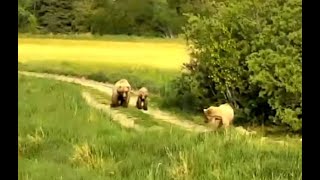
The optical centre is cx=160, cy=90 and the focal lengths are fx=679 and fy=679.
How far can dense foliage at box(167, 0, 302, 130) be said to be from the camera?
50.7 feet

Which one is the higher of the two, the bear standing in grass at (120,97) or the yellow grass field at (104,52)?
the yellow grass field at (104,52)

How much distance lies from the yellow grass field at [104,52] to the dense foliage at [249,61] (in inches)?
459

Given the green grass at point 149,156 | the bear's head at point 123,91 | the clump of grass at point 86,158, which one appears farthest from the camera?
the bear's head at point 123,91

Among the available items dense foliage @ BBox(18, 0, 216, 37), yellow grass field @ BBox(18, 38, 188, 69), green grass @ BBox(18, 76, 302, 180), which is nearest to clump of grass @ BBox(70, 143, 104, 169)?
green grass @ BBox(18, 76, 302, 180)

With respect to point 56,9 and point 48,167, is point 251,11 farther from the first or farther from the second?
point 56,9

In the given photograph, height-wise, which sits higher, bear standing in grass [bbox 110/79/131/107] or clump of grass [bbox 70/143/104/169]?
clump of grass [bbox 70/143/104/169]

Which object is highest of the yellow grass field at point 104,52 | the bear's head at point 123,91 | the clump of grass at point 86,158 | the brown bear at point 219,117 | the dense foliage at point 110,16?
the dense foliage at point 110,16

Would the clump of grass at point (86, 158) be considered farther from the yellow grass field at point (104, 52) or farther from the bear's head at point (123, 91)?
the yellow grass field at point (104, 52)

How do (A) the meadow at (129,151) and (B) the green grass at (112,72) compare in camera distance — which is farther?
(B) the green grass at (112,72)

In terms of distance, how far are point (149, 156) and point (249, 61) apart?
10.2 m

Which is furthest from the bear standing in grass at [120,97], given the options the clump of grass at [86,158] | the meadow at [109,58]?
the clump of grass at [86,158]

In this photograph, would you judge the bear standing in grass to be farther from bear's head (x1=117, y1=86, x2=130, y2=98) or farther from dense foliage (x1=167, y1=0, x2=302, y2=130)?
dense foliage (x1=167, y1=0, x2=302, y2=130)

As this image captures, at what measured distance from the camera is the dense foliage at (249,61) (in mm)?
15459

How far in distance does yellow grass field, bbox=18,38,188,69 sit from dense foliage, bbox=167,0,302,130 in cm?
1165
